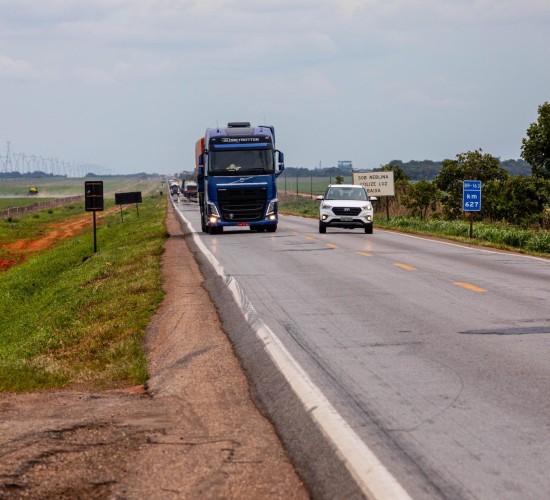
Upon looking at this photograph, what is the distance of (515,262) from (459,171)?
2816 centimetres

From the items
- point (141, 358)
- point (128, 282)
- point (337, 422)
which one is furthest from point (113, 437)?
point (128, 282)

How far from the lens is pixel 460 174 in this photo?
5138 cm

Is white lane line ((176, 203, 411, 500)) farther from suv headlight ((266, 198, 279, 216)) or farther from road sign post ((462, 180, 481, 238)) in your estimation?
suv headlight ((266, 198, 279, 216))

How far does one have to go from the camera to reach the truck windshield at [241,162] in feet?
119

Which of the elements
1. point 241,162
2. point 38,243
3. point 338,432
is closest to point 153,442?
point 338,432

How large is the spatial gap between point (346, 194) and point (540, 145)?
780 centimetres

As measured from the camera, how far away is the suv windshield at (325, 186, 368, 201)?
3922 cm

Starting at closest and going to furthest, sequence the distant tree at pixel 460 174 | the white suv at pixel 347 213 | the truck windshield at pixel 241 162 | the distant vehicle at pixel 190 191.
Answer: the truck windshield at pixel 241 162 < the white suv at pixel 347 213 < the distant tree at pixel 460 174 < the distant vehicle at pixel 190 191

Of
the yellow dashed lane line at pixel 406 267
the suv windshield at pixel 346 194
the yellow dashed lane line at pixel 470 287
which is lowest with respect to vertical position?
the yellow dashed lane line at pixel 406 267

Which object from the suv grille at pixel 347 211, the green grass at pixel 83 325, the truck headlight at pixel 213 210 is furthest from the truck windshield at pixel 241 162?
the green grass at pixel 83 325

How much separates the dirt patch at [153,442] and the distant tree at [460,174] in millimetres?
39254

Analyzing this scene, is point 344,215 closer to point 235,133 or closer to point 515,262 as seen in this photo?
point 235,133

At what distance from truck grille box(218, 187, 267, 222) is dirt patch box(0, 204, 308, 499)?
2609 cm

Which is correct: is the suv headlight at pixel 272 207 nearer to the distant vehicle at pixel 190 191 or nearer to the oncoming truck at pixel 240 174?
the oncoming truck at pixel 240 174
